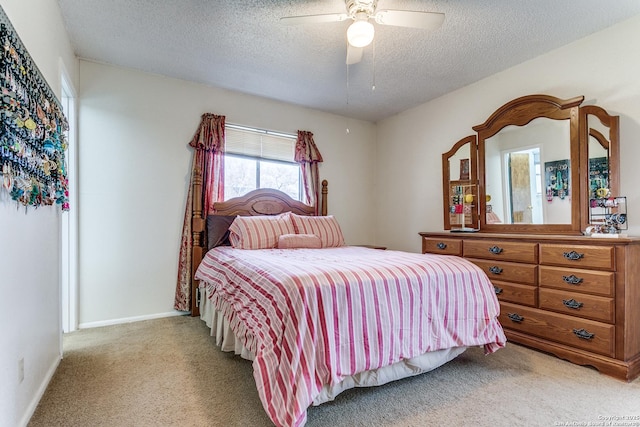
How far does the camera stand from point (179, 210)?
136 inches

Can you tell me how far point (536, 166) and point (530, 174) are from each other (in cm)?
9

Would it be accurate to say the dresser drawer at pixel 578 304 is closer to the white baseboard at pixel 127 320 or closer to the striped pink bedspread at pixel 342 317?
the striped pink bedspread at pixel 342 317

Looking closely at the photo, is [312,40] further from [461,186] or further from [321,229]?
[461,186]

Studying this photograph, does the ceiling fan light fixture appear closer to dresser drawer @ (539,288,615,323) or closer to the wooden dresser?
the wooden dresser

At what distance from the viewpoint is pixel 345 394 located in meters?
1.85

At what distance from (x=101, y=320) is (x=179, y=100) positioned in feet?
8.01

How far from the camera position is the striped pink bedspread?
1457 millimetres

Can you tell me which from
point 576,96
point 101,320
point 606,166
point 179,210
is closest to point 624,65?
point 576,96

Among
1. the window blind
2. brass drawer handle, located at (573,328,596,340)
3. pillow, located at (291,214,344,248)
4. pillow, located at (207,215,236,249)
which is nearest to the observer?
brass drawer handle, located at (573,328,596,340)

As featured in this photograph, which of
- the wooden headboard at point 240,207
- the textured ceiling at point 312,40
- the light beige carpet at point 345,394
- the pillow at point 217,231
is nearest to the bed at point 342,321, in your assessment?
the light beige carpet at point 345,394

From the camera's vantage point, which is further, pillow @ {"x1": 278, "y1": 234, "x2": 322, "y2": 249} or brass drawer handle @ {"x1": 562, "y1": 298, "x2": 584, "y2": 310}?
pillow @ {"x1": 278, "y1": 234, "x2": 322, "y2": 249}

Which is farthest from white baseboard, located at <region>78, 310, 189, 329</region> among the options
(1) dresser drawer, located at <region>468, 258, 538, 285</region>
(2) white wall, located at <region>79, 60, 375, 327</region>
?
(1) dresser drawer, located at <region>468, 258, 538, 285</region>

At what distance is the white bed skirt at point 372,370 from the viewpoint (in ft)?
5.40

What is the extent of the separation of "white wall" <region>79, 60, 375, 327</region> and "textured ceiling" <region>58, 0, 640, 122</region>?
0.24 metres
